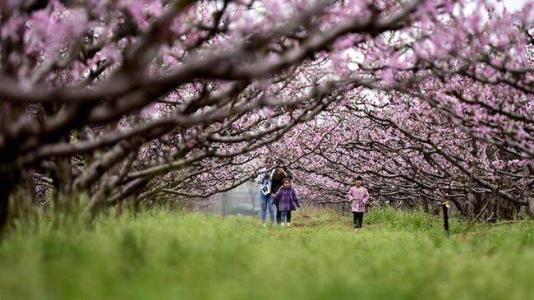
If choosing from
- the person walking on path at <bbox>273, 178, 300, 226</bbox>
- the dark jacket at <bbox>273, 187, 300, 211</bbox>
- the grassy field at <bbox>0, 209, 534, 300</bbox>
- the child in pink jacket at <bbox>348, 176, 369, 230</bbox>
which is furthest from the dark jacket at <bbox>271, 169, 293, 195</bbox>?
the grassy field at <bbox>0, 209, 534, 300</bbox>

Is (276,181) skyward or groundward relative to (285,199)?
skyward

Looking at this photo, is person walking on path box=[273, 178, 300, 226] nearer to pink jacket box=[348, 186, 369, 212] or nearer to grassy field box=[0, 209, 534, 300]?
pink jacket box=[348, 186, 369, 212]

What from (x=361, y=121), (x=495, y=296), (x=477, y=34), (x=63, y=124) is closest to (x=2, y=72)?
(x=63, y=124)

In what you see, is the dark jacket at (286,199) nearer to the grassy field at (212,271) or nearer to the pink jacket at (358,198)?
the pink jacket at (358,198)

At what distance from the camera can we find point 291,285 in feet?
12.6

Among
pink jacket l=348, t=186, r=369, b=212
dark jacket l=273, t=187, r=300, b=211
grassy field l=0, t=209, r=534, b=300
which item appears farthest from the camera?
dark jacket l=273, t=187, r=300, b=211

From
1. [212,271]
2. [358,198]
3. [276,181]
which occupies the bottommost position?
[212,271]

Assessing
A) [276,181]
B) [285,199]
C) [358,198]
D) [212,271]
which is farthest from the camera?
[276,181]

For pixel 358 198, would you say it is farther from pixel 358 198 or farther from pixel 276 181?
pixel 276 181

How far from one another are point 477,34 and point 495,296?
382cm

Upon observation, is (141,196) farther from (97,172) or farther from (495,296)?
(495,296)

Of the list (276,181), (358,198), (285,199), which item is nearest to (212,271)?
(358,198)

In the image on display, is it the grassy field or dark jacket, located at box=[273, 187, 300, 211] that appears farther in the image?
dark jacket, located at box=[273, 187, 300, 211]

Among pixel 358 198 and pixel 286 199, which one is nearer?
pixel 358 198
